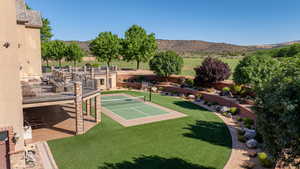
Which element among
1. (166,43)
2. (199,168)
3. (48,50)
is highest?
(166,43)

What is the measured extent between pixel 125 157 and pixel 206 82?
21.0 metres

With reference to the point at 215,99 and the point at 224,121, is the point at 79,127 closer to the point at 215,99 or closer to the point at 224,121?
the point at 224,121

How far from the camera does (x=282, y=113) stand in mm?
6430

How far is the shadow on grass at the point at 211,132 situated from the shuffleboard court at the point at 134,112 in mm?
2986

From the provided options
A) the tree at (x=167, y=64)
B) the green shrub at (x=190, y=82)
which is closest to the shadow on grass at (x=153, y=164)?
the green shrub at (x=190, y=82)

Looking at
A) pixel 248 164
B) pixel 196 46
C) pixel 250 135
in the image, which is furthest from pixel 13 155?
pixel 196 46

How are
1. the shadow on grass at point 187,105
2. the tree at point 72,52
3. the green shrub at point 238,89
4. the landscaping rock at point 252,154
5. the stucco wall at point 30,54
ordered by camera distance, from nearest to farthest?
the landscaping rock at point 252,154 → the stucco wall at point 30,54 → the shadow on grass at point 187,105 → the green shrub at point 238,89 → the tree at point 72,52

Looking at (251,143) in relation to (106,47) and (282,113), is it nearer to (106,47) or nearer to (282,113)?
(282,113)

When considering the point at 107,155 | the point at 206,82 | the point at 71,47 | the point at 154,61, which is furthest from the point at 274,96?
the point at 71,47

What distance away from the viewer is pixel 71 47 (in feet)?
161

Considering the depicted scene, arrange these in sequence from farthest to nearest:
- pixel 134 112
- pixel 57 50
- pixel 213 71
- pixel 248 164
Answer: pixel 57 50
pixel 213 71
pixel 134 112
pixel 248 164

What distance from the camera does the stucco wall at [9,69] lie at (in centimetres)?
888

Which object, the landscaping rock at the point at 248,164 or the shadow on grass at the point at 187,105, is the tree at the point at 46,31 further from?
the landscaping rock at the point at 248,164

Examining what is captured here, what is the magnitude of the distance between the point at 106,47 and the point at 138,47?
728 centimetres
